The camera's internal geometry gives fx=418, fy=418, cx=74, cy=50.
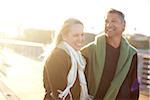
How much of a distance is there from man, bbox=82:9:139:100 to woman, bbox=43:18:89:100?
0.37 metres

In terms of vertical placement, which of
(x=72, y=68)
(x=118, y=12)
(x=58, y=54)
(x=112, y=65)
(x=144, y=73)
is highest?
(x=118, y=12)

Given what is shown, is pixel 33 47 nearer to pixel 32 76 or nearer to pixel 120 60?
pixel 32 76

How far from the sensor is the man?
329 cm

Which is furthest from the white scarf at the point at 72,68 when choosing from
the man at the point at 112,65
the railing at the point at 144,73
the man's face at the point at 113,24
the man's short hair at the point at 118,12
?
the railing at the point at 144,73

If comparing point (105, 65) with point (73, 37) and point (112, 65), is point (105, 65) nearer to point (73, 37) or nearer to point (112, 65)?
point (112, 65)

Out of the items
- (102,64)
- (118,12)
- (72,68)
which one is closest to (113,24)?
(118,12)

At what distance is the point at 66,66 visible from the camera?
2818 mm

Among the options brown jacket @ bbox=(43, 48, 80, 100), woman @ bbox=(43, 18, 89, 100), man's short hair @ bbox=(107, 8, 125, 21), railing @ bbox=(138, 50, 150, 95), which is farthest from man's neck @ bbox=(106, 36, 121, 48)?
railing @ bbox=(138, 50, 150, 95)

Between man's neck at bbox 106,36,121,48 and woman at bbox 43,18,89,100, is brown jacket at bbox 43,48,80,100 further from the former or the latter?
man's neck at bbox 106,36,121,48

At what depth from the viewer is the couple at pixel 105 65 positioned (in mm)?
2889

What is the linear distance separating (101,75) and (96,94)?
0.51 feet

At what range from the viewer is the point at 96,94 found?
329 cm

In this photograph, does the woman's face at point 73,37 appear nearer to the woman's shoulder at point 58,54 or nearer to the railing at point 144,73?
the woman's shoulder at point 58,54

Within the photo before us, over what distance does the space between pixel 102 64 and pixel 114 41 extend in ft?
0.74
